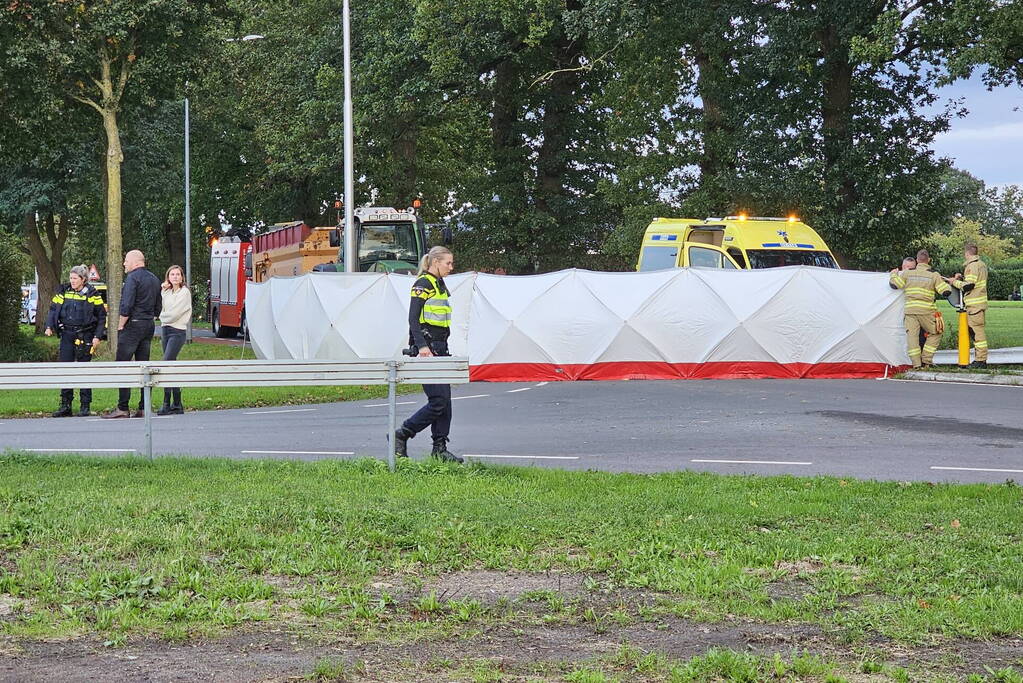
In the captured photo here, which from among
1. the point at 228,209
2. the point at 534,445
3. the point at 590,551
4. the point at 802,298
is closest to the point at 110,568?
the point at 590,551

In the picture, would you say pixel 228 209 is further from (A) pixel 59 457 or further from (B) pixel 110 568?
A: (B) pixel 110 568

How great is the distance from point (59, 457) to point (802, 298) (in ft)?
48.7

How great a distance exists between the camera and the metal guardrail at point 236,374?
1016cm

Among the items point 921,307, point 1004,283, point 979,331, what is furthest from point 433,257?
point 1004,283

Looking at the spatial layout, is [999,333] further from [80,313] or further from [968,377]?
[80,313]

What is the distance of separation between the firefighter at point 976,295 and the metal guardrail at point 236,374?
1503cm

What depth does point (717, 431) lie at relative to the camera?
13.9 m

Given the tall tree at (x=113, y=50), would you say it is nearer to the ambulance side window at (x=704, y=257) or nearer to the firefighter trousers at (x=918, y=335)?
the ambulance side window at (x=704, y=257)

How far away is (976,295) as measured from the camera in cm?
2311

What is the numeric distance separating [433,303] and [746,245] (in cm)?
1644

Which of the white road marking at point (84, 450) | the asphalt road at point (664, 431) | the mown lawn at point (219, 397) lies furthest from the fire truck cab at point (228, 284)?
the white road marking at point (84, 450)

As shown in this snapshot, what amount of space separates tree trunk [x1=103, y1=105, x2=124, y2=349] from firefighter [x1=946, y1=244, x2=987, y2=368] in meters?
17.6

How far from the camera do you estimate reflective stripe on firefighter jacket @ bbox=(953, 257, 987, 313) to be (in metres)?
22.8

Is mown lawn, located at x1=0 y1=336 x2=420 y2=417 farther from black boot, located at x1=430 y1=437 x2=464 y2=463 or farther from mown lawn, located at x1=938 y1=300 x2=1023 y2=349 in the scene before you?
mown lawn, located at x1=938 y1=300 x2=1023 y2=349
